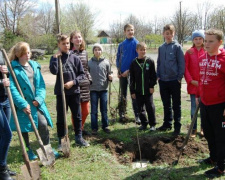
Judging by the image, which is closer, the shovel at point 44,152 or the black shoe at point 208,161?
the shovel at point 44,152

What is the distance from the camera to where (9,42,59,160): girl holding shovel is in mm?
3472

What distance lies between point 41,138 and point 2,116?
36.9 inches

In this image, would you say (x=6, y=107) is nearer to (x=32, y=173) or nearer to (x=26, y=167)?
(x=26, y=167)

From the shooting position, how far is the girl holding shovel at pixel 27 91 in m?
3.47

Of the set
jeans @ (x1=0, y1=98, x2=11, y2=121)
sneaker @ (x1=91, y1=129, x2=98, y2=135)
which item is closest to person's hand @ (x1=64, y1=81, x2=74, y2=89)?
jeans @ (x1=0, y1=98, x2=11, y2=121)

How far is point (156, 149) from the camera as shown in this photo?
4.33 meters

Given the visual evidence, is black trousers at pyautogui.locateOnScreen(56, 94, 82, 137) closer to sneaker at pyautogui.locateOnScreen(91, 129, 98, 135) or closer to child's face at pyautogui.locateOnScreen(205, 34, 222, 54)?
sneaker at pyautogui.locateOnScreen(91, 129, 98, 135)

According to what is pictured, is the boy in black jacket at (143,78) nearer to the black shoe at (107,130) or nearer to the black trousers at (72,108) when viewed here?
the black shoe at (107,130)

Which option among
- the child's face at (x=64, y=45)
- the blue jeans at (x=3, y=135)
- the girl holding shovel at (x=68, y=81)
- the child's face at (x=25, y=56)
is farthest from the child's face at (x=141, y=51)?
the blue jeans at (x=3, y=135)

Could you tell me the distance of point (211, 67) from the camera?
10.5ft

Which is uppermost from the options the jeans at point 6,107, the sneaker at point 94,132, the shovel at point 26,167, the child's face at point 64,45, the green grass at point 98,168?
the child's face at point 64,45

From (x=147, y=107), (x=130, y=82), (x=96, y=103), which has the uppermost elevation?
(x=130, y=82)

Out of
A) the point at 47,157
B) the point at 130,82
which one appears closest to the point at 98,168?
the point at 47,157

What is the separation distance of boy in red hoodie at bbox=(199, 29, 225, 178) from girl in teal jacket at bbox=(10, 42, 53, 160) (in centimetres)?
245
